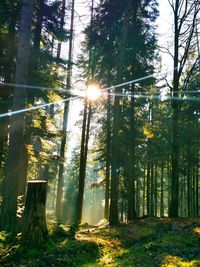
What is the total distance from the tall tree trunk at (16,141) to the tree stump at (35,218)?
2.10m

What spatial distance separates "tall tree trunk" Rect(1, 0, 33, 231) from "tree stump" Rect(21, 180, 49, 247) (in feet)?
6.88

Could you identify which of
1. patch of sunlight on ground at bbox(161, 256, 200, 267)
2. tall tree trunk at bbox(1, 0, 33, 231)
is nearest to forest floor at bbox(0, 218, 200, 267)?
patch of sunlight on ground at bbox(161, 256, 200, 267)

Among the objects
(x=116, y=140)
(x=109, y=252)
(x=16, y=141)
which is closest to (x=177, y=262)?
(x=109, y=252)

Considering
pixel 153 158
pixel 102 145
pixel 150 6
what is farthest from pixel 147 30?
pixel 153 158

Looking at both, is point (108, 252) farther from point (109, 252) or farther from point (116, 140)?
point (116, 140)

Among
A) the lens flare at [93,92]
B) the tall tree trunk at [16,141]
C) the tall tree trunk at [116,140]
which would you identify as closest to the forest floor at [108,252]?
the tall tree trunk at [16,141]

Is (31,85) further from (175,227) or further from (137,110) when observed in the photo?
(137,110)

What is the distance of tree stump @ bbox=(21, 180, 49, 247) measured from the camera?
25.0 feet

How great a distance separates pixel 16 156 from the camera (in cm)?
1036

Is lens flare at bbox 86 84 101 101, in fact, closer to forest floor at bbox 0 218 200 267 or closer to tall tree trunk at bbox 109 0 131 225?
tall tree trunk at bbox 109 0 131 225

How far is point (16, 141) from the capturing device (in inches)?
408

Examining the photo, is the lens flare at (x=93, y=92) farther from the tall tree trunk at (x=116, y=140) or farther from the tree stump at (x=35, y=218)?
the tree stump at (x=35, y=218)

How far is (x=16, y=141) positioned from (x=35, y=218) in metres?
3.33

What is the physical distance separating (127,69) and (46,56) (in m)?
5.92
